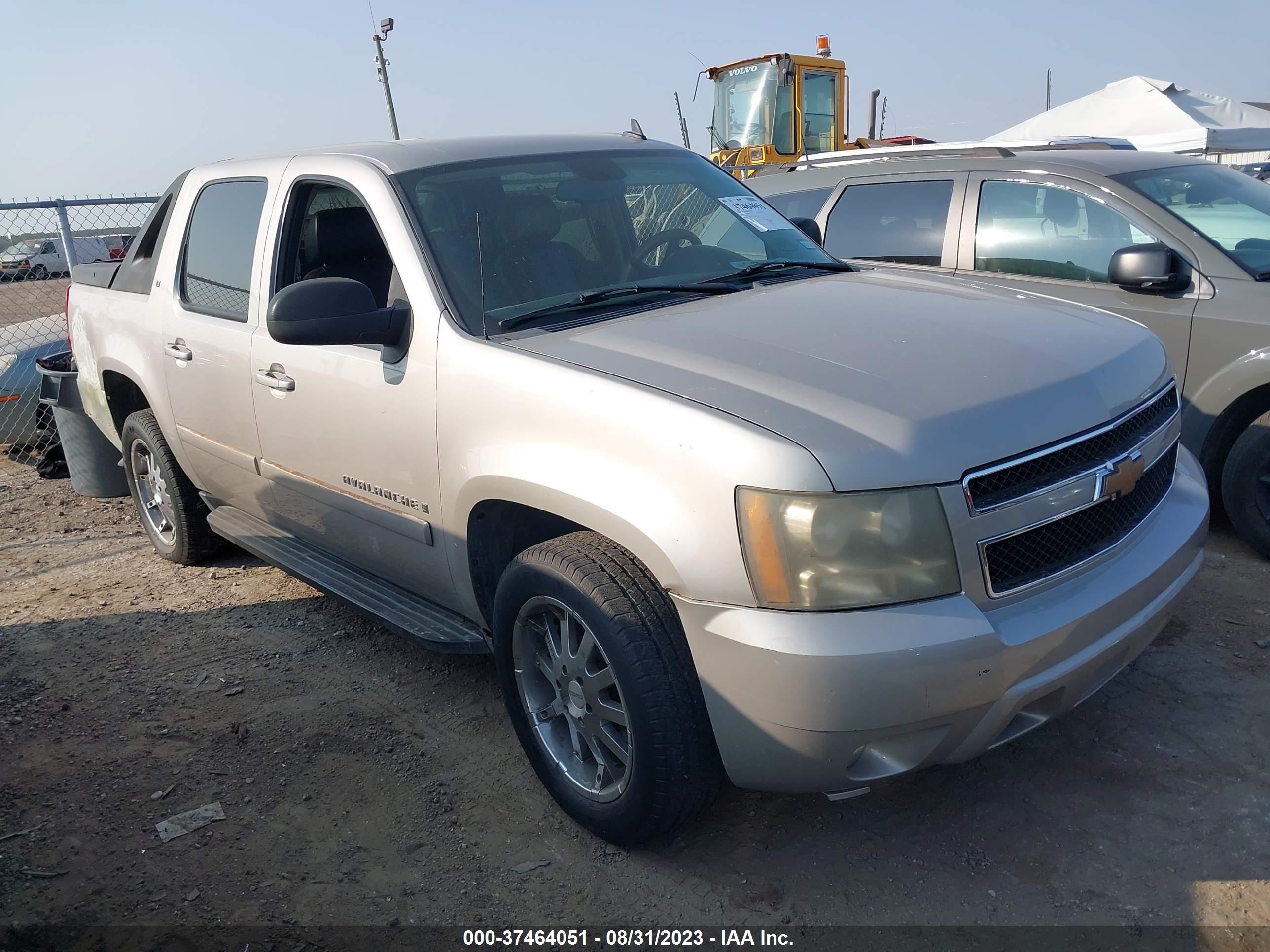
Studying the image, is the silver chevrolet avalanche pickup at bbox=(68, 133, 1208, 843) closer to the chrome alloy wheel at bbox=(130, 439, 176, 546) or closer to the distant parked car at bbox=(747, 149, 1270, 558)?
the distant parked car at bbox=(747, 149, 1270, 558)

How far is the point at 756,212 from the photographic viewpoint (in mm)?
3924

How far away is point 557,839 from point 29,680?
8.35ft

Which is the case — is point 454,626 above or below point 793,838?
above

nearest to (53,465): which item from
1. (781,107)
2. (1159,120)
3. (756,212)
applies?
(756,212)

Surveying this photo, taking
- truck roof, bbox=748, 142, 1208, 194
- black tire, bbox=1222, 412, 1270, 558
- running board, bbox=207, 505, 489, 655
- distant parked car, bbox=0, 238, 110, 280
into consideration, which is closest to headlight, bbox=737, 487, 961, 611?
running board, bbox=207, 505, 489, 655

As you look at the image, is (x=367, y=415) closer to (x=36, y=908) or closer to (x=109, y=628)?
(x=36, y=908)

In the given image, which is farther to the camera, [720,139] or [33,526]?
[720,139]

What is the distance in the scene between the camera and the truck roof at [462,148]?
3.46 meters

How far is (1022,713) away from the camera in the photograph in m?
2.40

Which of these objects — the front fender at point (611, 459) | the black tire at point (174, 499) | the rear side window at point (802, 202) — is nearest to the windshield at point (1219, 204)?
the rear side window at point (802, 202)

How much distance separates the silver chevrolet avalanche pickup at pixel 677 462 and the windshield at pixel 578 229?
0.01 metres

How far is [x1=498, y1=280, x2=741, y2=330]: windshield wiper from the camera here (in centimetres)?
301

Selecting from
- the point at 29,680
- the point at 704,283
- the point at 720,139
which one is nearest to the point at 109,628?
the point at 29,680

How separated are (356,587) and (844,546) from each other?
2.10 metres
